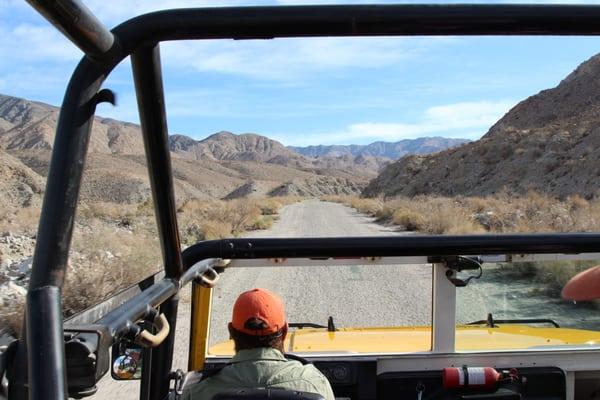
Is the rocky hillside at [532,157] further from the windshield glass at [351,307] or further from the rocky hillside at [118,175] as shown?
the windshield glass at [351,307]

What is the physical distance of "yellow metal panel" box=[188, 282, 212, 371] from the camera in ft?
10.8

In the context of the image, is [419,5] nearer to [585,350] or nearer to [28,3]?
[28,3]

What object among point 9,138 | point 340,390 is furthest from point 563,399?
point 9,138

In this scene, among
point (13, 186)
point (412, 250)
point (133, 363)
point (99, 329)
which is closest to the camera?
point (99, 329)

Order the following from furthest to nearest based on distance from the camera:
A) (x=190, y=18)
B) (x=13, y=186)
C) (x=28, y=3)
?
(x=13, y=186)
(x=190, y=18)
(x=28, y=3)

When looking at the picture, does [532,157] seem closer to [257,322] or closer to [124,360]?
A: [257,322]

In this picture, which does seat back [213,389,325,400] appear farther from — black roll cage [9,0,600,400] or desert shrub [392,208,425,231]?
desert shrub [392,208,425,231]

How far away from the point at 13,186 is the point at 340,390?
6329 cm

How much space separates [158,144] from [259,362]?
0.90 metres

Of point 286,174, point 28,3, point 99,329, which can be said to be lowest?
point 99,329

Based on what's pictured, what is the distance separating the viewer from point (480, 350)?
326cm

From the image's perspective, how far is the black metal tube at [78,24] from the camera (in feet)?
2.86

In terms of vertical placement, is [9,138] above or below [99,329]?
above

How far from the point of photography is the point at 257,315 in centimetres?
217
